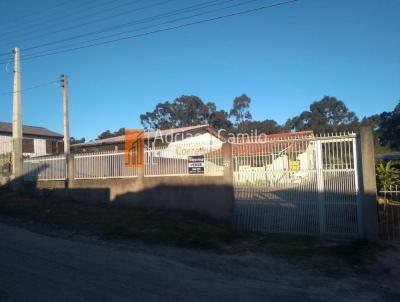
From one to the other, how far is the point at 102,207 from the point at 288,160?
7.12m

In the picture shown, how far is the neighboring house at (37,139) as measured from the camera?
1364 inches

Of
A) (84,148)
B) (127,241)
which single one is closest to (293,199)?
(127,241)

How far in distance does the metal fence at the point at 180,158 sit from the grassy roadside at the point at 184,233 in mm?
1346

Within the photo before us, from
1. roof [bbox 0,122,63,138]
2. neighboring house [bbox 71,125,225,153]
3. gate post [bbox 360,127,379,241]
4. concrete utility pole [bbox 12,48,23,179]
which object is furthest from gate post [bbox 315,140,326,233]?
roof [bbox 0,122,63,138]

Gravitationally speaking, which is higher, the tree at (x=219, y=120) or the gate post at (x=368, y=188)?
the tree at (x=219, y=120)

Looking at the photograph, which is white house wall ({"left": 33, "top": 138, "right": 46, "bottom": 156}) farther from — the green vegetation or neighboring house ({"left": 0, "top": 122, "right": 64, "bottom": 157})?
the green vegetation

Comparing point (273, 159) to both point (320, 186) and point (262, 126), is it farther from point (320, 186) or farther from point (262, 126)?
point (262, 126)

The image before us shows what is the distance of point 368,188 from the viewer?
8.89 metres

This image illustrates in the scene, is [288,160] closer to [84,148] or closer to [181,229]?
[181,229]

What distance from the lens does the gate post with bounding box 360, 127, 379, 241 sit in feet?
29.0

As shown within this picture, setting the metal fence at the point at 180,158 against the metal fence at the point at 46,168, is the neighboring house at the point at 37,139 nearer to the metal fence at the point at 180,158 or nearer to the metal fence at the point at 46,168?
the metal fence at the point at 46,168

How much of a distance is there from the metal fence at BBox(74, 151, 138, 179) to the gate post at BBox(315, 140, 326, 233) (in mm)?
6529

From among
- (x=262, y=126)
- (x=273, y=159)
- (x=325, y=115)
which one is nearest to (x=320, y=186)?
(x=273, y=159)

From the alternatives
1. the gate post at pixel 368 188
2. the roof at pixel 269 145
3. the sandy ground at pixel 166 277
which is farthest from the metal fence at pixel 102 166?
the gate post at pixel 368 188
